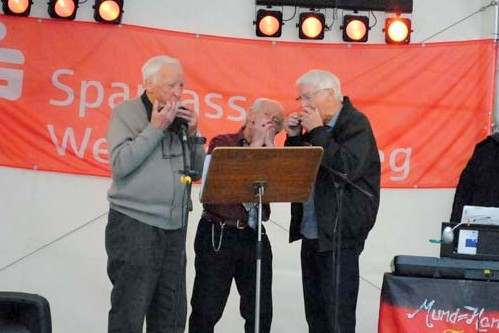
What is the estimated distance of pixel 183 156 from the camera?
4.12 metres

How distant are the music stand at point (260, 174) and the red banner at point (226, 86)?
1737mm

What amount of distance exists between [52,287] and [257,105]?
1906 millimetres

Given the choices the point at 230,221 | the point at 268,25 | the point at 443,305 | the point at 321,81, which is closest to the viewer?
the point at 443,305

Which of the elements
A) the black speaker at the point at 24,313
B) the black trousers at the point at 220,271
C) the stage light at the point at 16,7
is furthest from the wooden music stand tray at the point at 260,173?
the stage light at the point at 16,7

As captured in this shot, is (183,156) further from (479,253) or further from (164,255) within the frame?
(479,253)

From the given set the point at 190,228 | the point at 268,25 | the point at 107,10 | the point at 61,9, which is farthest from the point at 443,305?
the point at 61,9

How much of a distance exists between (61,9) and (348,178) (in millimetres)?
2328

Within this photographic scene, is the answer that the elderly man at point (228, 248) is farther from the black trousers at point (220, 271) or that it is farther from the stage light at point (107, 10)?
the stage light at point (107, 10)

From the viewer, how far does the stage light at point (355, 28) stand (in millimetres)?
5883

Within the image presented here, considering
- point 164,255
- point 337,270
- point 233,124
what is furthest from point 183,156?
point 233,124

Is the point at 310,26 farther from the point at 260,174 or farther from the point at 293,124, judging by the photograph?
the point at 260,174

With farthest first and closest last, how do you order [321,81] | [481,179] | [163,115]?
[481,179] < [321,81] < [163,115]

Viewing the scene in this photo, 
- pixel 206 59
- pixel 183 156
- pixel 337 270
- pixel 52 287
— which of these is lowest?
pixel 52 287

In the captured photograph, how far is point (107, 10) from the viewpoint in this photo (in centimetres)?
571
